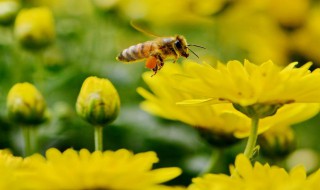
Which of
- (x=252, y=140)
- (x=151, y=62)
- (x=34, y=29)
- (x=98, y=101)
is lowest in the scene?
(x=252, y=140)

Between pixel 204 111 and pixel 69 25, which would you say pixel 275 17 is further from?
pixel 204 111

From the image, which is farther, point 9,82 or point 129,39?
point 129,39

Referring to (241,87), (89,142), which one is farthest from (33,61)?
(241,87)

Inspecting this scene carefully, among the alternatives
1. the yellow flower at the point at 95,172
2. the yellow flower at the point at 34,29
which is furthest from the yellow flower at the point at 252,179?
the yellow flower at the point at 34,29

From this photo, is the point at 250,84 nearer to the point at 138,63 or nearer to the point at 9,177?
the point at 9,177

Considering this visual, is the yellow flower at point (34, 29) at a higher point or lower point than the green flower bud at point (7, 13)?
lower

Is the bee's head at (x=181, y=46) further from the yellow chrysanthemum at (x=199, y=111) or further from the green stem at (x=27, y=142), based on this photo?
the green stem at (x=27, y=142)

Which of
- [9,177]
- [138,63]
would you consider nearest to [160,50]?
[9,177]
